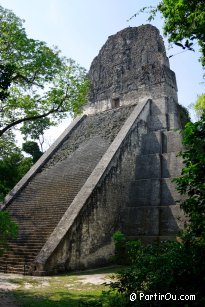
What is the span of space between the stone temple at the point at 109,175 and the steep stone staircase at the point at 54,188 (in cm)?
4

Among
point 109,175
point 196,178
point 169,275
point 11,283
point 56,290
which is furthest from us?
point 109,175

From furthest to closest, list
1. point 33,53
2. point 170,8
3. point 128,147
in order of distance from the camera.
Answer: point 128,147 < point 33,53 < point 170,8

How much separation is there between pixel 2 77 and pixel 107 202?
7020mm

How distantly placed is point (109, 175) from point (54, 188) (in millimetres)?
2649

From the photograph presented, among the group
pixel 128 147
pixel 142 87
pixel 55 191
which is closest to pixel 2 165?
pixel 55 191

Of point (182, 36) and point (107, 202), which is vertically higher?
point (182, 36)

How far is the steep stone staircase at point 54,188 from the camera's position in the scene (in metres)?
9.78

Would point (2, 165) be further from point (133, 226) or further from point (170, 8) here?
point (170, 8)

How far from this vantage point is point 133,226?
36.9ft

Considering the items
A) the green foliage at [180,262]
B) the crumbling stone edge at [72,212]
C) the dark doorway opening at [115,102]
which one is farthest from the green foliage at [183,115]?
the green foliage at [180,262]

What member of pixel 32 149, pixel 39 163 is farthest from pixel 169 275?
pixel 32 149

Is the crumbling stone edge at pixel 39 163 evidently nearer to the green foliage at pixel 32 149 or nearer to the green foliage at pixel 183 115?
the green foliage at pixel 32 149

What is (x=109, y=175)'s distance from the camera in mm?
11711

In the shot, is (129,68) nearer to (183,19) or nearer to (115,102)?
(115,102)
